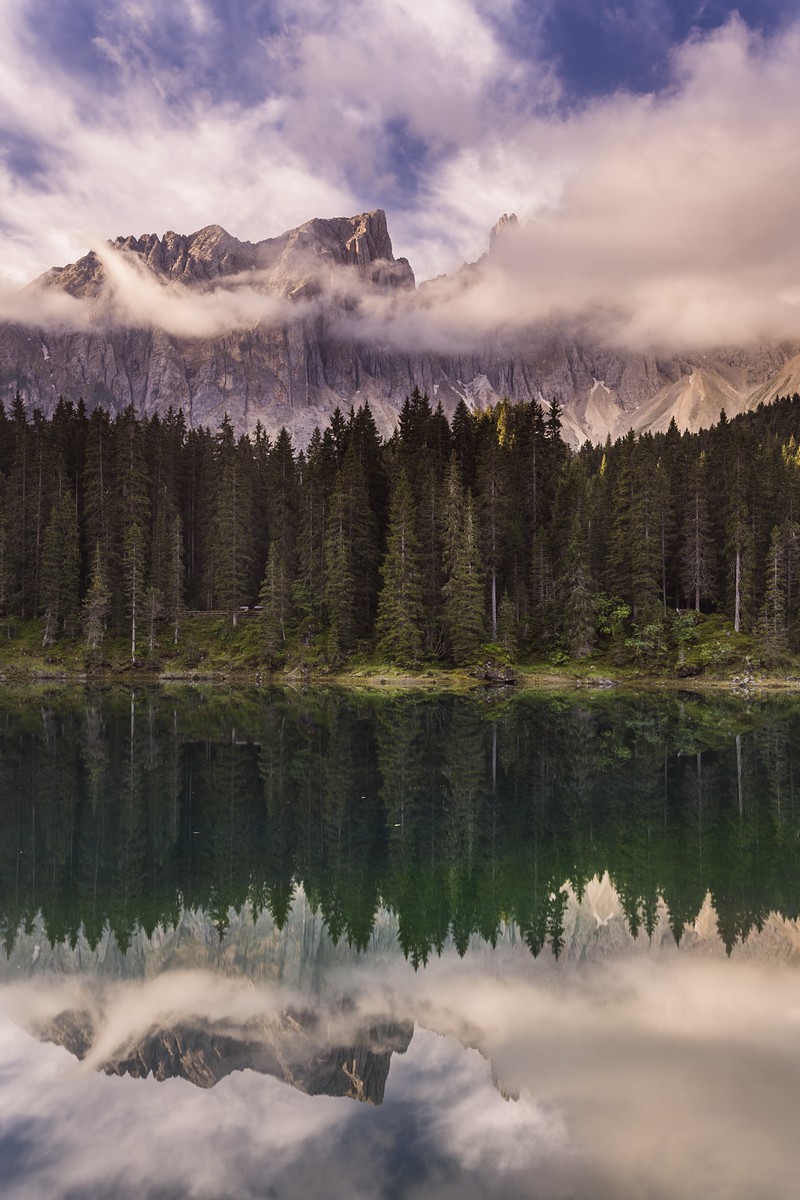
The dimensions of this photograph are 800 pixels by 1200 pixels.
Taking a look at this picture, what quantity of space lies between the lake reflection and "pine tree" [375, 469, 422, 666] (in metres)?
42.7

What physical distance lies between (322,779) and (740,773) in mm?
15354

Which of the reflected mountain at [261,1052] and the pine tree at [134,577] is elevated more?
the pine tree at [134,577]

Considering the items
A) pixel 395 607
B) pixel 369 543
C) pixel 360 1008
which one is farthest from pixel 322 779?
pixel 369 543

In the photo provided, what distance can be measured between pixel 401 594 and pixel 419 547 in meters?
5.45

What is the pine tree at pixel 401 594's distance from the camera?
71562 mm

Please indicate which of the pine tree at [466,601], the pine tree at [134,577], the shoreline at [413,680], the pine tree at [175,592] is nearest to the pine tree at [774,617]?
the shoreline at [413,680]

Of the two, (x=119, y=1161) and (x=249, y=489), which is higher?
(x=249, y=489)

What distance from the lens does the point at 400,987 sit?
1260 centimetres

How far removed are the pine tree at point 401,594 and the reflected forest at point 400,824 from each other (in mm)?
27553

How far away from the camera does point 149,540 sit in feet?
292

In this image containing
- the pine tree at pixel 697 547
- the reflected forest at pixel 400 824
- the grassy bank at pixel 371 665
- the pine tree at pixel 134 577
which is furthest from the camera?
the pine tree at pixel 134 577

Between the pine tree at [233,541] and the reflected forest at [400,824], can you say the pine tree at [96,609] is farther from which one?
the reflected forest at [400,824]

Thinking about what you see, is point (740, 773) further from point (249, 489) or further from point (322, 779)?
point (249, 489)

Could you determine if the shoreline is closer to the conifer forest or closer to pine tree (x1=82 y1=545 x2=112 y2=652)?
the conifer forest
